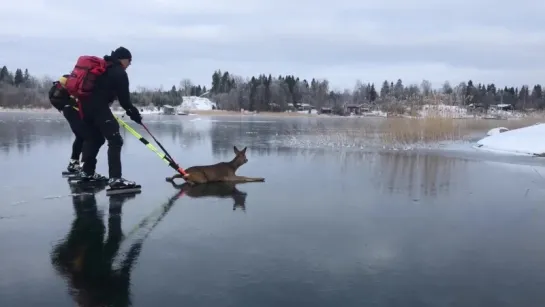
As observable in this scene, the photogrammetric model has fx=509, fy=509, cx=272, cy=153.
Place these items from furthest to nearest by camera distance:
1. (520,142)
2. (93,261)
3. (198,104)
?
(198,104) < (520,142) < (93,261)

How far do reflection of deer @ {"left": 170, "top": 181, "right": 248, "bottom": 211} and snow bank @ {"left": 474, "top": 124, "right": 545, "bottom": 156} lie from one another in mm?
10187

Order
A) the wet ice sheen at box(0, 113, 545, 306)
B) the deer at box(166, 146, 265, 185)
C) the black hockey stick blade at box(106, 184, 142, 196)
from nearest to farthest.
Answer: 1. the wet ice sheen at box(0, 113, 545, 306)
2. the black hockey stick blade at box(106, 184, 142, 196)
3. the deer at box(166, 146, 265, 185)

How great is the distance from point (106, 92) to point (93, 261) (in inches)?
148

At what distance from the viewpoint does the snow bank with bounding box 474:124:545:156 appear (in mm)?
15009

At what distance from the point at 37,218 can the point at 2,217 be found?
0.38m

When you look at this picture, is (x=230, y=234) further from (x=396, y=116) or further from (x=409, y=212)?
(x=396, y=116)

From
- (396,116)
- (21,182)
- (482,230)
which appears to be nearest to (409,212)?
(482,230)

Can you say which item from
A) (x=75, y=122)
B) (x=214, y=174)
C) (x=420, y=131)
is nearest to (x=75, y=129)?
(x=75, y=122)

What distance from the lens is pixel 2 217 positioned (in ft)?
17.3

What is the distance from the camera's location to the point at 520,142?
55.1ft

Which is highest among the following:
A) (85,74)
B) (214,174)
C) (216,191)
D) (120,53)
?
(120,53)

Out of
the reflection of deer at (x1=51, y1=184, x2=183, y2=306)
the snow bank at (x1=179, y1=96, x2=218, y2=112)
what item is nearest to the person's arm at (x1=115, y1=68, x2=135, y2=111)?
the reflection of deer at (x1=51, y1=184, x2=183, y2=306)

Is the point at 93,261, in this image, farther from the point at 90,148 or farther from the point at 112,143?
the point at 90,148

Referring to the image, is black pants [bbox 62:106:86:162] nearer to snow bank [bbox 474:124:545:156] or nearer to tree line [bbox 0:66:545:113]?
snow bank [bbox 474:124:545:156]
